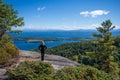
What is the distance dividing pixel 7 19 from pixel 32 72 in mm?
7929

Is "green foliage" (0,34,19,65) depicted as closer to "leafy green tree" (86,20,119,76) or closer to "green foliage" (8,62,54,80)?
"green foliage" (8,62,54,80)

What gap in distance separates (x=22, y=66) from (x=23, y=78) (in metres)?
1.68

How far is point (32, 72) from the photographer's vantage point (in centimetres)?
1540

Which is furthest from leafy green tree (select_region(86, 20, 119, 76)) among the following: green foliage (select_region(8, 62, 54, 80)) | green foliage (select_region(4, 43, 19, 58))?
green foliage (select_region(8, 62, 54, 80))

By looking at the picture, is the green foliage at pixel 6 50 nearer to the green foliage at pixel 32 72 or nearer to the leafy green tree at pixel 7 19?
the leafy green tree at pixel 7 19

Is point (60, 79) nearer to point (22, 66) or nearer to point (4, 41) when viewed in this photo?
point (22, 66)

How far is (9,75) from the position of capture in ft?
50.2

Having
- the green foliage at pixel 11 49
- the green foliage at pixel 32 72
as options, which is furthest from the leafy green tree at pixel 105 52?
the green foliage at pixel 32 72

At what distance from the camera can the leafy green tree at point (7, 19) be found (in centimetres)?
2117

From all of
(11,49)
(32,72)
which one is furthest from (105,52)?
(32,72)

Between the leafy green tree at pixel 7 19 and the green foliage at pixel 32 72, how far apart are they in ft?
19.5

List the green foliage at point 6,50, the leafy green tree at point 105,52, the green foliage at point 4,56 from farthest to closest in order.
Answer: the leafy green tree at point 105,52 < the green foliage at point 6,50 < the green foliage at point 4,56

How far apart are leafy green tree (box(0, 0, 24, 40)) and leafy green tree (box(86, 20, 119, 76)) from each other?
22.3m

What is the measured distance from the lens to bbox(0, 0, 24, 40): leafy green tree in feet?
69.5
